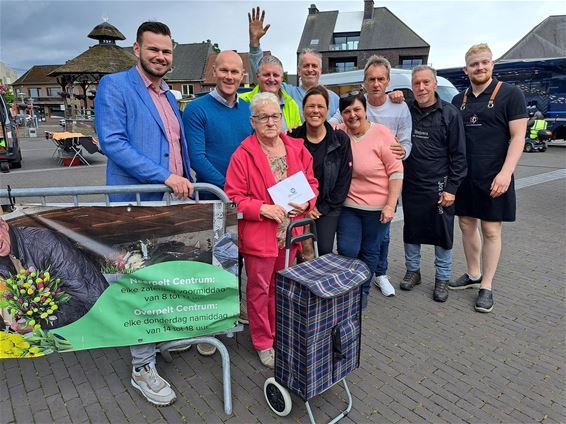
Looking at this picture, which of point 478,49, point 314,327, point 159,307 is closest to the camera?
point 314,327

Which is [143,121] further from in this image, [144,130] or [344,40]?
[344,40]

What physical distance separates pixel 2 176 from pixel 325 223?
42.4 feet

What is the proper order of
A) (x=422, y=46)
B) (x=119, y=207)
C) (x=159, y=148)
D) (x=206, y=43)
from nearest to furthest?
(x=119, y=207) → (x=159, y=148) → (x=422, y=46) → (x=206, y=43)

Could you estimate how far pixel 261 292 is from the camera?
2.95 meters

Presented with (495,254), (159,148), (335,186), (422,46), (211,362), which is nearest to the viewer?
(159,148)

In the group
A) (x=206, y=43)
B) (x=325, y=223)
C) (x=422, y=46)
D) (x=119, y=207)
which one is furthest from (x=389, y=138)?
(x=206, y=43)

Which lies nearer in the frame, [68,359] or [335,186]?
[68,359]

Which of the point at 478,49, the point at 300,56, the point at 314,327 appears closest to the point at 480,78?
the point at 478,49

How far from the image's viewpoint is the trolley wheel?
8.15 ft

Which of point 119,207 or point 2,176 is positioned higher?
point 119,207

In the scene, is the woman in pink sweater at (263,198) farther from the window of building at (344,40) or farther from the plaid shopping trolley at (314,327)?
the window of building at (344,40)

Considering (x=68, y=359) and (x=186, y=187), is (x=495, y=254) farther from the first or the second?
(x=68, y=359)

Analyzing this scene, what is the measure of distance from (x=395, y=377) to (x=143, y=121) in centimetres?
258

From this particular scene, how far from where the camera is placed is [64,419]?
8.23 feet
